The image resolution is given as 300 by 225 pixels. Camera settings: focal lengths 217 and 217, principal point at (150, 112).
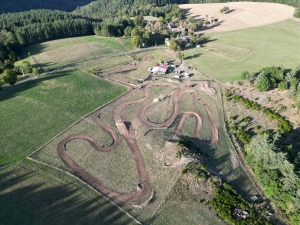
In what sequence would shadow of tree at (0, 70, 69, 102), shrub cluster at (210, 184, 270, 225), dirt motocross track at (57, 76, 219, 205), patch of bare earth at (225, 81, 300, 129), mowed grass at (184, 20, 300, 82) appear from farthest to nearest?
1. mowed grass at (184, 20, 300, 82)
2. shadow of tree at (0, 70, 69, 102)
3. patch of bare earth at (225, 81, 300, 129)
4. dirt motocross track at (57, 76, 219, 205)
5. shrub cluster at (210, 184, 270, 225)

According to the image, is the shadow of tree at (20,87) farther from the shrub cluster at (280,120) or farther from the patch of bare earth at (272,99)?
the shrub cluster at (280,120)

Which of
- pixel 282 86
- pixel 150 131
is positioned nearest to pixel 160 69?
pixel 150 131

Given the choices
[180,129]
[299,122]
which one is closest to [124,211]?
[180,129]

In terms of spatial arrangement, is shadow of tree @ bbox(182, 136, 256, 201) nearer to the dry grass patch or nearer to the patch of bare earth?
the patch of bare earth

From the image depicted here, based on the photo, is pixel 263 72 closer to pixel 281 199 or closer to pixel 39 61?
pixel 281 199

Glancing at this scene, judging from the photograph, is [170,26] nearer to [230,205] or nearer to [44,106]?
[44,106]

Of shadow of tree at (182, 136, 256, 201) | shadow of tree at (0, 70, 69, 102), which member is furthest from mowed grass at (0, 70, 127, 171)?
shadow of tree at (182, 136, 256, 201)
